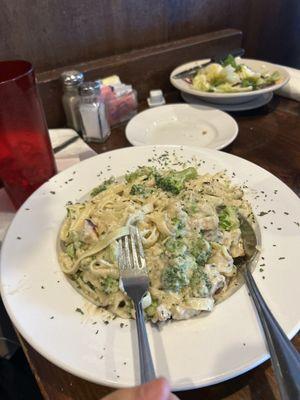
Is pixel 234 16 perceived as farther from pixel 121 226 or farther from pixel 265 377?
pixel 265 377

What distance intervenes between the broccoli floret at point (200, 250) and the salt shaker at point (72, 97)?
0.96 metres

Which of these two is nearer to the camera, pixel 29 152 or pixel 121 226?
pixel 121 226

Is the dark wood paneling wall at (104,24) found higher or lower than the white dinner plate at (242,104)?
higher

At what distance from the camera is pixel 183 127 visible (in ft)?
5.55

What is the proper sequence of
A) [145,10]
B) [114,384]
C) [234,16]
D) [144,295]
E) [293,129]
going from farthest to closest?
1. [234,16]
2. [145,10]
3. [293,129]
4. [144,295]
5. [114,384]

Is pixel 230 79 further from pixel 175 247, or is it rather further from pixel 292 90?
pixel 175 247

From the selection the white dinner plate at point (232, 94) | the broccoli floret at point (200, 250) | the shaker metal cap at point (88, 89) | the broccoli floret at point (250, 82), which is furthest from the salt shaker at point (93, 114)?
the broccoli floret at point (200, 250)

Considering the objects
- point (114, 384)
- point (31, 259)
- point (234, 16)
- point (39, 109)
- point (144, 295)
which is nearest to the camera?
point (114, 384)

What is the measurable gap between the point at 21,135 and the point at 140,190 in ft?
1.41

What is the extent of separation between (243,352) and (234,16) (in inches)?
89.3

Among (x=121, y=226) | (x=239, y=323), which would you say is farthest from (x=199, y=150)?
(x=239, y=323)

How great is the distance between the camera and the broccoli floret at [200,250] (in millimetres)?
893

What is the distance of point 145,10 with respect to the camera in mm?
1851

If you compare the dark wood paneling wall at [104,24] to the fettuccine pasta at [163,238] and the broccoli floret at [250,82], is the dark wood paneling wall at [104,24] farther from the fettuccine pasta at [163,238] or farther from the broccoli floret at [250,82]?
the fettuccine pasta at [163,238]
